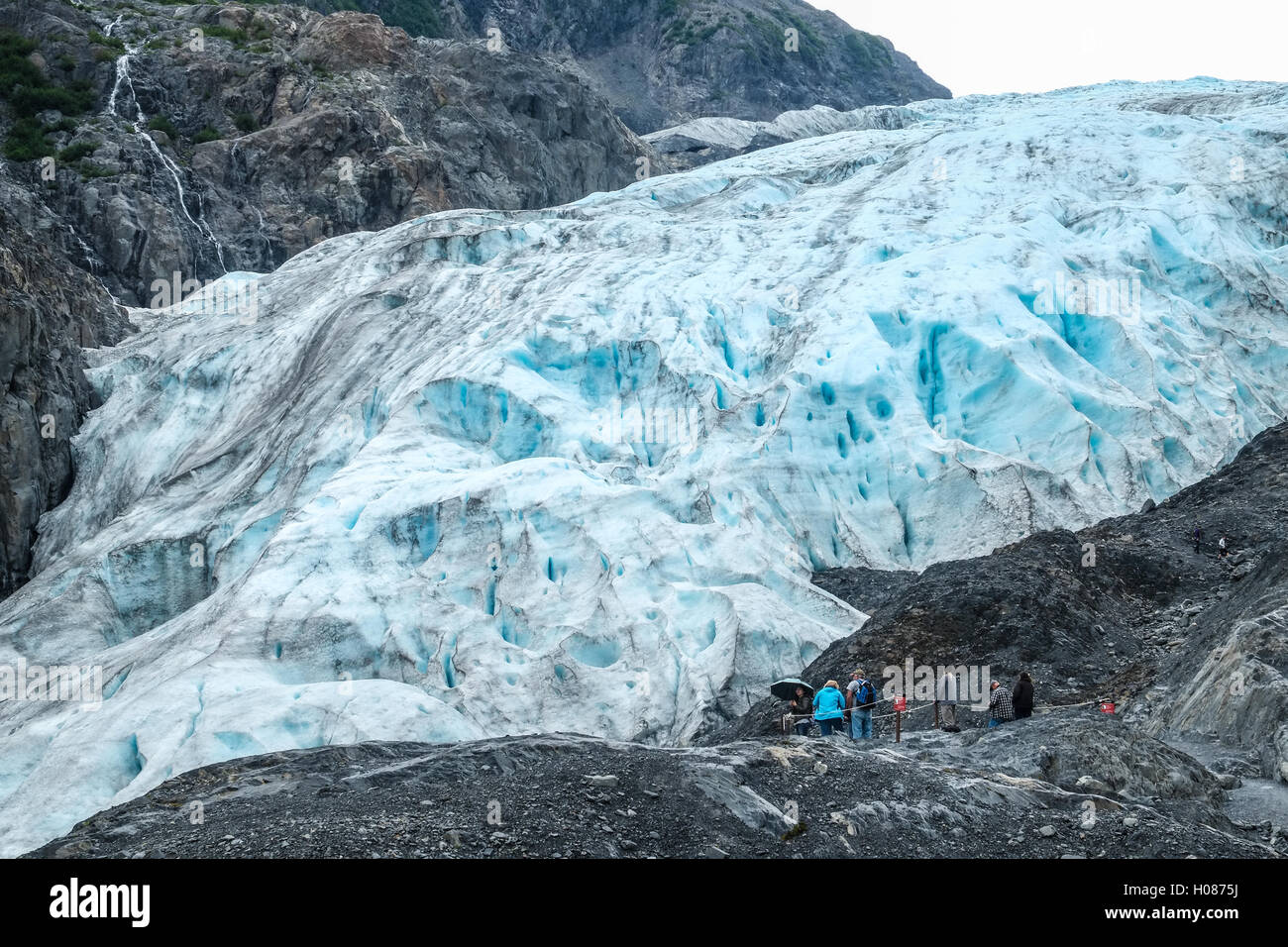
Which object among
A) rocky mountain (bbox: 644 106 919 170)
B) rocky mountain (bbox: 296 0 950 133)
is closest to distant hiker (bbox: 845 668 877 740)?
rocky mountain (bbox: 644 106 919 170)

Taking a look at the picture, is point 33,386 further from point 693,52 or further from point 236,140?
point 693,52

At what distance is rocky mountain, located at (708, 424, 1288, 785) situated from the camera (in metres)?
11.5

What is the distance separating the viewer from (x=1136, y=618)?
52.1 ft

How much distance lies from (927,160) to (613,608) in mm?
16496

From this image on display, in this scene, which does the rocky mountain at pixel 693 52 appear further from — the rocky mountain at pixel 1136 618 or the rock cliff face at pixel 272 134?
the rocky mountain at pixel 1136 618

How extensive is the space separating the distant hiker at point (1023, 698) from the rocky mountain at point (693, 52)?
224 feet

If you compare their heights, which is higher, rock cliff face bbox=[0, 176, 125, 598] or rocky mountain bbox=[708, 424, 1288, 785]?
rock cliff face bbox=[0, 176, 125, 598]

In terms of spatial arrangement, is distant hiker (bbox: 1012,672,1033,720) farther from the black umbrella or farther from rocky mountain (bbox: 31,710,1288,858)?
the black umbrella

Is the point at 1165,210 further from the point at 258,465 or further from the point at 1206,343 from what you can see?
the point at 258,465

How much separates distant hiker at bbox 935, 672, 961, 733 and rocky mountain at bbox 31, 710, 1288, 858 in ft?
5.15

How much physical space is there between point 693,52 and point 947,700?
73490 mm

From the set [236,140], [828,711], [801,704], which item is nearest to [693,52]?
[236,140]

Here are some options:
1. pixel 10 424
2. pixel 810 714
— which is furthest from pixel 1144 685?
pixel 10 424

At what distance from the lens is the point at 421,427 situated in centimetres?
2066
